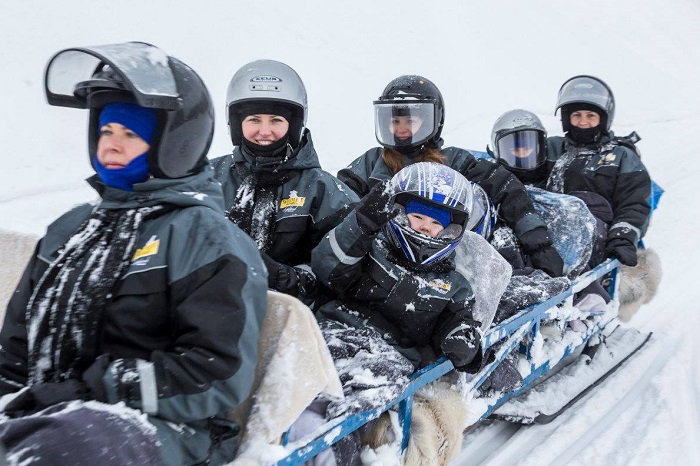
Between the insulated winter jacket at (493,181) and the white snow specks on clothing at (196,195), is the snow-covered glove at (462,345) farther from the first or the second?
the insulated winter jacket at (493,181)

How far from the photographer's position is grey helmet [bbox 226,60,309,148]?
9.91 feet

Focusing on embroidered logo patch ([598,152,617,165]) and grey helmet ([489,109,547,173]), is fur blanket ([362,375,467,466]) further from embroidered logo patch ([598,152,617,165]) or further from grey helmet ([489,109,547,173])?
embroidered logo patch ([598,152,617,165])

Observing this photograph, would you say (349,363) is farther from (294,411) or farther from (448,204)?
(448,204)

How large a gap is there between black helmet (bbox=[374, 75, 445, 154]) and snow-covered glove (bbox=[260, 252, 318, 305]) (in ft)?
4.46

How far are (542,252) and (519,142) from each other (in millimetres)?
1066

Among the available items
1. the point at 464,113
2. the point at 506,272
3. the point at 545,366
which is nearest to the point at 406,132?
the point at 506,272

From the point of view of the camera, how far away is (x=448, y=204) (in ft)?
8.80

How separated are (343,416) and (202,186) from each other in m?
0.83

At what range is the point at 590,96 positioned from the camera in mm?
5012

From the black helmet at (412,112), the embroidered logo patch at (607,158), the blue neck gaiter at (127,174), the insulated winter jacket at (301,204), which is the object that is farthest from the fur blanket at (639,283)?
the blue neck gaiter at (127,174)

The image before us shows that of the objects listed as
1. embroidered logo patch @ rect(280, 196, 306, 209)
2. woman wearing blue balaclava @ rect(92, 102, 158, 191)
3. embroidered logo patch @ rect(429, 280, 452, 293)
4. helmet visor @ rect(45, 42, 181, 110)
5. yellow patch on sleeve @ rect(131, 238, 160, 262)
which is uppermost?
helmet visor @ rect(45, 42, 181, 110)

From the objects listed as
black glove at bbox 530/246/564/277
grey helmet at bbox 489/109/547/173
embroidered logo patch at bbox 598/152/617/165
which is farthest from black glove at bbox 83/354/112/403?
embroidered logo patch at bbox 598/152/617/165

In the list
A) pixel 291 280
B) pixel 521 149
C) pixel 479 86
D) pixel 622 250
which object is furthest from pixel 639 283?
pixel 479 86

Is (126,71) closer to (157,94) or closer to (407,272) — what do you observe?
(157,94)
